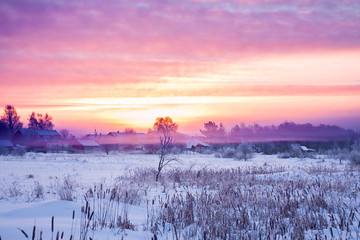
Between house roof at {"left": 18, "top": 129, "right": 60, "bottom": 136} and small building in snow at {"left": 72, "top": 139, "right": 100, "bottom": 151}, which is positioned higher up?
house roof at {"left": 18, "top": 129, "right": 60, "bottom": 136}

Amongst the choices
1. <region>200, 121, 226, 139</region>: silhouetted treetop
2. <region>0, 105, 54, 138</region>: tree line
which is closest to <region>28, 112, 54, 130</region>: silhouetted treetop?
<region>0, 105, 54, 138</region>: tree line

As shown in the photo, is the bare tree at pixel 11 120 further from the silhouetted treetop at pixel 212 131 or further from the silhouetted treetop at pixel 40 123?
the silhouetted treetop at pixel 212 131

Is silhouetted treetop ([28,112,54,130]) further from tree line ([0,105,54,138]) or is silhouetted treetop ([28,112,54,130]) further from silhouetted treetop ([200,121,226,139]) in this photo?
silhouetted treetop ([200,121,226,139])

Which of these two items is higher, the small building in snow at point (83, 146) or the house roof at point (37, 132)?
the house roof at point (37, 132)

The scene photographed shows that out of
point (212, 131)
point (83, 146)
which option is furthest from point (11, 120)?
point (212, 131)

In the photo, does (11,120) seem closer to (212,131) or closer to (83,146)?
(83,146)

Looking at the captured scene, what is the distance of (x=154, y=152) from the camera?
55531 mm

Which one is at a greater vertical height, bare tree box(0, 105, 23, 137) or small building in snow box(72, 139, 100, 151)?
bare tree box(0, 105, 23, 137)

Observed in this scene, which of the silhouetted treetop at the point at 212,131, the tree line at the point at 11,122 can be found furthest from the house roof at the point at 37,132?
the silhouetted treetop at the point at 212,131

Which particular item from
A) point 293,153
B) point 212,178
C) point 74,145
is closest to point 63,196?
point 212,178

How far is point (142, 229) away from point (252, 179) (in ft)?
28.9

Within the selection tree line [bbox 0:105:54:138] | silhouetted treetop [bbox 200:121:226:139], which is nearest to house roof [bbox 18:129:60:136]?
tree line [bbox 0:105:54:138]

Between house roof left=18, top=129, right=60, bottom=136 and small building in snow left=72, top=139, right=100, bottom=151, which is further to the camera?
house roof left=18, top=129, right=60, bottom=136

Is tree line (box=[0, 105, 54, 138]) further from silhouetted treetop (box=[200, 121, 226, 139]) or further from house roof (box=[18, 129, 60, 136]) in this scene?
silhouetted treetop (box=[200, 121, 226, 139])
